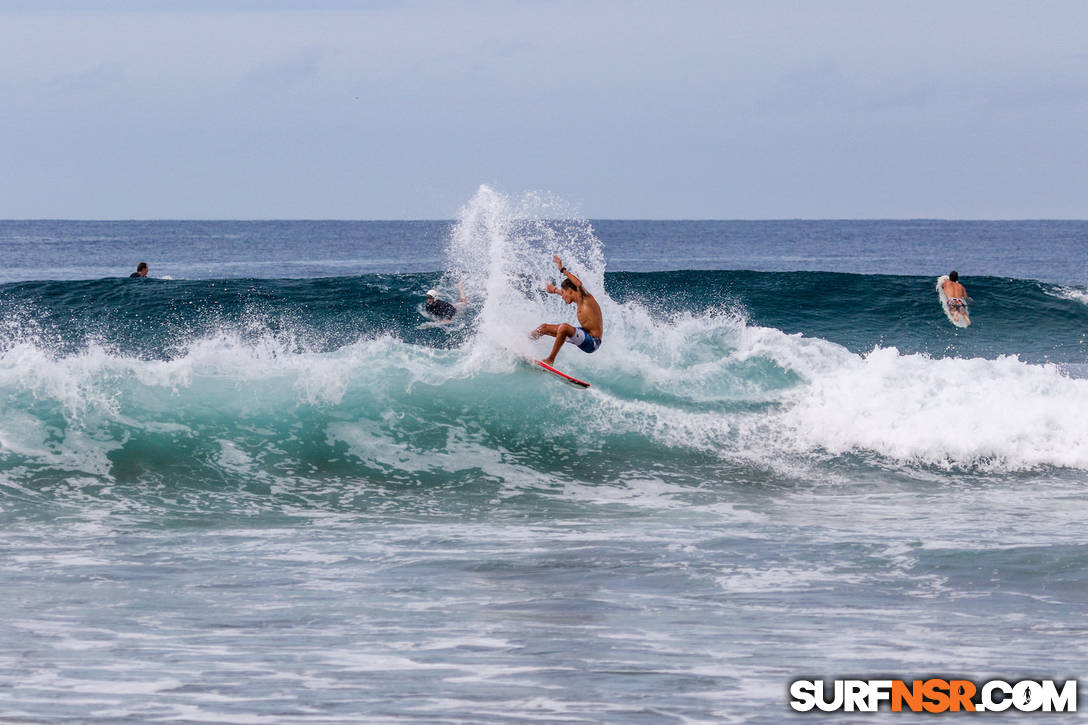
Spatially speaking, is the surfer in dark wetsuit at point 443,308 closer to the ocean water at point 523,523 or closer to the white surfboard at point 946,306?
the ocean water at point 523,523

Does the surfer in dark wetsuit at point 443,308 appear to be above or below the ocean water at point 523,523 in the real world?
above

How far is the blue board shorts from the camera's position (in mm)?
13836

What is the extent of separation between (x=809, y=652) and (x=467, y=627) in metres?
2.01

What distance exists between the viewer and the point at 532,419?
1416 centimetres

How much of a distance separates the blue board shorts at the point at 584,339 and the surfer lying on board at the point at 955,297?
13592 mm

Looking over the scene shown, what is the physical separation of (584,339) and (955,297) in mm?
14203

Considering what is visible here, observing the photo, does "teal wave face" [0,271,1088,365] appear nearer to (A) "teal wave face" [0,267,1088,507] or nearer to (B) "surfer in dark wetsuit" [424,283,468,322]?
(B) "surfer in dark wetsuit" [424,283,468,322]

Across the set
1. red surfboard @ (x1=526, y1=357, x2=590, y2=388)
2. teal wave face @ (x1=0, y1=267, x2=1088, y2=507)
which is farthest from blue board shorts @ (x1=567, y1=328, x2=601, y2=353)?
teal wave face @ (x1=0, y1=267, x2=1088, y2=507)

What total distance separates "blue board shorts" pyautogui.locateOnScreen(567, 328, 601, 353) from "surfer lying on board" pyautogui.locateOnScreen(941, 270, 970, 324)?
44.6ft

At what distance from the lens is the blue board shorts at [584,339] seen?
45.4ft

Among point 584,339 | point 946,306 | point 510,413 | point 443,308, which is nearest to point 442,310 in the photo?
point 443,308

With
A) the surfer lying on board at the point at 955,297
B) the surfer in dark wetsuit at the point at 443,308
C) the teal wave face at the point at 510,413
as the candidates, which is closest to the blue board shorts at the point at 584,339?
the teal wave face at the point at 510,413

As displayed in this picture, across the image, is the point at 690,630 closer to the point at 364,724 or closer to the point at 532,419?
the point at 364,724

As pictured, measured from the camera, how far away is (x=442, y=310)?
76.8 ft
